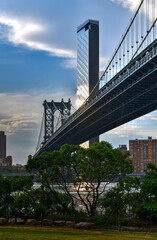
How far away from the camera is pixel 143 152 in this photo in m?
165

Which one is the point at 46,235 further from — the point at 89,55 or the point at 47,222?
the point at 89,55

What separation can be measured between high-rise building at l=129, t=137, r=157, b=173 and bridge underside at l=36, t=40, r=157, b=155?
257 feet

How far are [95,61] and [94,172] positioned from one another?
478 feet

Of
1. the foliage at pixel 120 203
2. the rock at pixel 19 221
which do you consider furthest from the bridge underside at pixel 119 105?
the rock at pixel 19 221

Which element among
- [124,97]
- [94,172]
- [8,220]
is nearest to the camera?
[8,220]

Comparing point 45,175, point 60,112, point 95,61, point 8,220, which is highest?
point 95,61

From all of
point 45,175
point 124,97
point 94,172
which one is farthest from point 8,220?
point 124,97

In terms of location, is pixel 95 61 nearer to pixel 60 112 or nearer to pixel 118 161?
pixel 60 112

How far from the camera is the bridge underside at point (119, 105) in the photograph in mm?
40469

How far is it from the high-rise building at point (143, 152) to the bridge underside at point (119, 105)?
257ft

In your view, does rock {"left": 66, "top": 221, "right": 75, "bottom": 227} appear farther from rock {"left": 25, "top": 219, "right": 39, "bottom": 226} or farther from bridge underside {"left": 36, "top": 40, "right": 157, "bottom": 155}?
bridge underside {"left": 36, "top": 40, "right": 157, "bottom": 155}

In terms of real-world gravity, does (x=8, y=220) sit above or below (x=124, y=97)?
below

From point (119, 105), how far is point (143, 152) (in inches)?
4426

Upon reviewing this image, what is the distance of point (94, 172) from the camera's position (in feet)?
91.0
